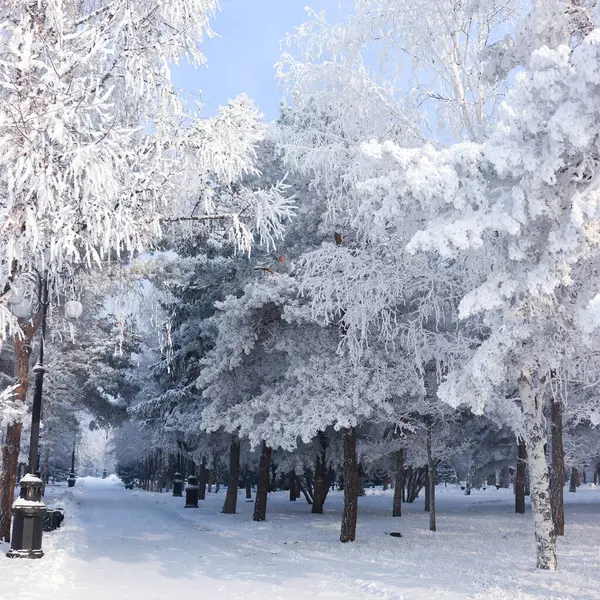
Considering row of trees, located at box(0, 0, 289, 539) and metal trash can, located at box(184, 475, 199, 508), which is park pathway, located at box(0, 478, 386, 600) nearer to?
row of trees, located at box(0, 0, 289, 539)

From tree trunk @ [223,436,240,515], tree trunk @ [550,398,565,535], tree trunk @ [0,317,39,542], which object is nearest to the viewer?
tree trunk @ [0,317,39,542]

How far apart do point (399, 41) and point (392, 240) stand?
3.84m

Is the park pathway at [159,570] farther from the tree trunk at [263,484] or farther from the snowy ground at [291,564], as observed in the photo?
the tree trunk at [263,484]

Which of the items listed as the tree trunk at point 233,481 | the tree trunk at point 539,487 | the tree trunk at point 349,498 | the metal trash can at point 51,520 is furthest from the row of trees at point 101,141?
the tree trunk at point 233,481

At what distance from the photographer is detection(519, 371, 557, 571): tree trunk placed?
36.9 ft

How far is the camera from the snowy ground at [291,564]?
9.38 meters

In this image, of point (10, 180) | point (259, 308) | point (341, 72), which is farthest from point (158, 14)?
point (259, 308)

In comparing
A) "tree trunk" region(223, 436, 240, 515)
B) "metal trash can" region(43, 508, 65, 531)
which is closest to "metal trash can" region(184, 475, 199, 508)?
"tree trunk" region(223, 436, 240, 515)

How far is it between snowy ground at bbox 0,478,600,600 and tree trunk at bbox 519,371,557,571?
1.25 ft

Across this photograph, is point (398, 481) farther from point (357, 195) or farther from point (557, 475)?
point (357, 195)

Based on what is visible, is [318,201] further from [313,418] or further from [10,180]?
[10,180]

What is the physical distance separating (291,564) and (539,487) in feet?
15.5

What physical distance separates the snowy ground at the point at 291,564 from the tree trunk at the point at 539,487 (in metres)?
0.38

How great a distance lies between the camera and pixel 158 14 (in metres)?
9.69
